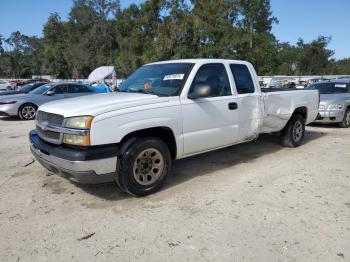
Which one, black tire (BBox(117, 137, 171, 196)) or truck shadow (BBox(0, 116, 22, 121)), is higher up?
black tire (BBox(117, 137, 171, 196))

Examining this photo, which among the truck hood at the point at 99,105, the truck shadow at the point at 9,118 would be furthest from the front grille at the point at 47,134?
the truck shadow at the point at 9,118

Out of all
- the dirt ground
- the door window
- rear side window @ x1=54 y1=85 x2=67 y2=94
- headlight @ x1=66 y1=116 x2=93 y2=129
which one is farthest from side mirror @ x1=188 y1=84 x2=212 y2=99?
rear side window @ x1=54 y1=85 x2=67 y2=94

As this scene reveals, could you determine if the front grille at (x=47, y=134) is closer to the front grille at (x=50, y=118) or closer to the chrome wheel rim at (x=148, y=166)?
the front grille at (x=50, y=118)

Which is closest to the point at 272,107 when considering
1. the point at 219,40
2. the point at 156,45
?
the point at 219,40

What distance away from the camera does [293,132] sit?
6.75m

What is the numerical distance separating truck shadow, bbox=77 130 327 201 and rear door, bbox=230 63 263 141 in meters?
0.66

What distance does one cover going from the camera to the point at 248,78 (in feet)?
18.2

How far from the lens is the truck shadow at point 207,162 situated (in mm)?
4406

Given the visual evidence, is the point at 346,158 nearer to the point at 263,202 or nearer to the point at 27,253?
the point at 263,202

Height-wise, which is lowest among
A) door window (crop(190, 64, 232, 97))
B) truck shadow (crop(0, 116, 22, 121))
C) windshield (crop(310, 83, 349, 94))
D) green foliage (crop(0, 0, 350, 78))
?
truck shadow (crop(0, 116, 22, 121))

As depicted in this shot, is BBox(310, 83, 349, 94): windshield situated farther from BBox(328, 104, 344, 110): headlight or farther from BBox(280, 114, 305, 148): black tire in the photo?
BBox(280, 114, 305, 148): black tire

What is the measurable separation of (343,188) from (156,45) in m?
34.5

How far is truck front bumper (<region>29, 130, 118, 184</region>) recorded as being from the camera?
3.55m

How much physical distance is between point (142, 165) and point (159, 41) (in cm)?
3383
